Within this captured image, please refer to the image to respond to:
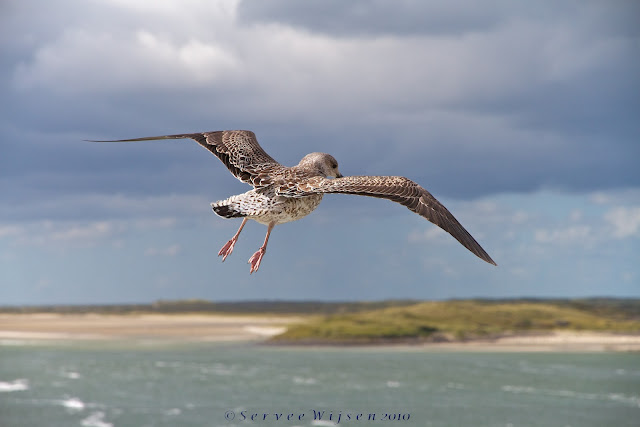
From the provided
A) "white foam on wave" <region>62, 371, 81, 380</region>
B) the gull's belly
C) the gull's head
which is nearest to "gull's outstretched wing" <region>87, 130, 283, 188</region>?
the gull's head

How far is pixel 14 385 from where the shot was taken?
335 feet

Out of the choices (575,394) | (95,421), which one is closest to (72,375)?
(95,421)

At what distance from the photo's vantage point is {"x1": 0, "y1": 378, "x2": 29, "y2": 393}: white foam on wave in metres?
99.5

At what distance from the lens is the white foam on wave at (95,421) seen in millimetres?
79375

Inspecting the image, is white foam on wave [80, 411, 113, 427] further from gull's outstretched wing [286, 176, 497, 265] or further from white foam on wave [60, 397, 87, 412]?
gull's outstretched wing [286, 176, 497, 265]

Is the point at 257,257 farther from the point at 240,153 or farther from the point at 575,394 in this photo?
the point at 575,394

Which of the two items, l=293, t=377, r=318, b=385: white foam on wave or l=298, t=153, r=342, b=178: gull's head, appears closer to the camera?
l=298, t=153, r=342, b=178: gull's head

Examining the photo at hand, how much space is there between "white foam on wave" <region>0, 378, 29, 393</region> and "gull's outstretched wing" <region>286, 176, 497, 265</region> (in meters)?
99.3

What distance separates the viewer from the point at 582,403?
9194 centimetres

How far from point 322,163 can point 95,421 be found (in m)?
78.6

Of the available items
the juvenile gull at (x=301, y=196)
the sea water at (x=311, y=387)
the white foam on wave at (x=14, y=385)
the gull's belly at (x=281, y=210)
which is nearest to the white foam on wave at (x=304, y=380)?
the sea water at (x=311, y=387)

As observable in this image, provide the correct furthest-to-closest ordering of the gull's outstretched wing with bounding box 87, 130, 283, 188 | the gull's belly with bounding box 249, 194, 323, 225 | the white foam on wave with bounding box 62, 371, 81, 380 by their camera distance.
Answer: the white foam on wave with bounding box 62, 371, 81, 380 < the gull's outstretched wing with bounding box 87, 130, 283, 188 < the gull's belly with bounding box 249, 194, 323, 225

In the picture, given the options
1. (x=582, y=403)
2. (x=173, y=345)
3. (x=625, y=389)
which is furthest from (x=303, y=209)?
(x=173, y=345)

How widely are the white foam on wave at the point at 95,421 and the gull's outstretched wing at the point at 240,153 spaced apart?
72.0m
